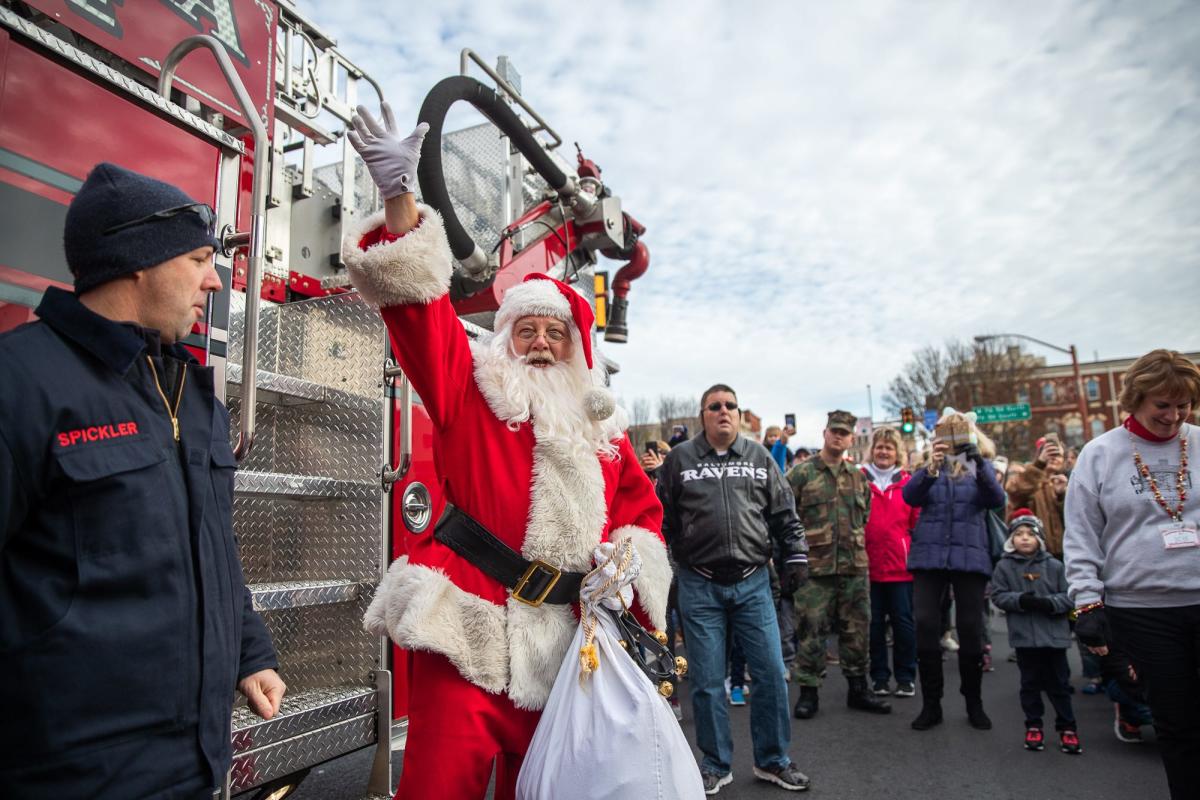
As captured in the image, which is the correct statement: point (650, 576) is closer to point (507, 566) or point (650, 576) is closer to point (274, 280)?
point (507, 566)

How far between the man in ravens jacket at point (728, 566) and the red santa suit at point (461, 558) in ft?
5.84

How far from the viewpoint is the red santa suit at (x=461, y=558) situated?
6.79 feet

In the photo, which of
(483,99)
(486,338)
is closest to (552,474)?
(486,338)

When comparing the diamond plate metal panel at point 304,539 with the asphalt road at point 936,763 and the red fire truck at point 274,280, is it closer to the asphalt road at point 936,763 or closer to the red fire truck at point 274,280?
the red fire truck at point 274,280

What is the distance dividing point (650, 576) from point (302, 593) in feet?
3.85

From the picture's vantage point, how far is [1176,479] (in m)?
3.24

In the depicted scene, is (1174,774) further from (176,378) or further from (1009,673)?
(1009,673)

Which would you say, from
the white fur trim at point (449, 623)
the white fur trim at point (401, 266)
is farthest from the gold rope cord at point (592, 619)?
the white fur trim at point (401, 266)

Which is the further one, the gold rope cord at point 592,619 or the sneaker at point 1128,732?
the sneaker at point 1128,732

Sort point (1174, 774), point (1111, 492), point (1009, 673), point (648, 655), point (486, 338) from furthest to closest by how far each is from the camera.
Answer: point (1009, 673) → point (1111, 492) → point (1174, 774) → point (486, 338) → point (648, 655)

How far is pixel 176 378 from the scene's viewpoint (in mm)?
1716

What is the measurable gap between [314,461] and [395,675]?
2.95 feet

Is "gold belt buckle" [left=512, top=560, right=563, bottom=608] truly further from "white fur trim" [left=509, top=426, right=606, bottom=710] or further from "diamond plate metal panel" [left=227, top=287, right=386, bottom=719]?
"diamond plate metal panel" [left=227, top=287, right=386, bottom=719]

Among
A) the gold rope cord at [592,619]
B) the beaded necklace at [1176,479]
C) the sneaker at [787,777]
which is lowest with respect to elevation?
the sneaker at [787,777]
